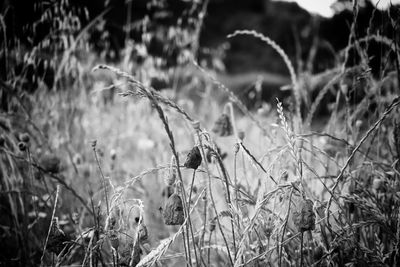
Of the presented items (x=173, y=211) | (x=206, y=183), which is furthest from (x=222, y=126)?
(x=173, y=211)

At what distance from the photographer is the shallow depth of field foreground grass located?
824 millimetres

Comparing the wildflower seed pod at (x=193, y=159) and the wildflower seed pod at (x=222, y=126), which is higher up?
the wildflower seed pod at (x=222, y=126)

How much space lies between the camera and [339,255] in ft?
3.22

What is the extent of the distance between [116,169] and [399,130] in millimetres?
1410

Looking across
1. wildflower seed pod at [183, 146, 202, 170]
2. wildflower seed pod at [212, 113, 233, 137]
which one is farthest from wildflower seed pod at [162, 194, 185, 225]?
wildflower seed pod at [212, 113, 233, 137]

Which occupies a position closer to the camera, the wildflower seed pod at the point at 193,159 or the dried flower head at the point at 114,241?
the wildflower seed pod at the point at 193,159

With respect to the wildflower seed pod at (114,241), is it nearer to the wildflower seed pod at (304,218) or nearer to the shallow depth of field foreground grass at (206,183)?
the shallow depth of field foreground grass at (206,183)

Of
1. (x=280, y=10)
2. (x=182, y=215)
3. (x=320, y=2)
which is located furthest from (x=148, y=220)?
(x=280, y=10)

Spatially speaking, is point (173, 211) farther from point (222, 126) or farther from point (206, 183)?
point (222, 126)

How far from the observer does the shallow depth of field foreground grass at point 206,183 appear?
32.4 inches

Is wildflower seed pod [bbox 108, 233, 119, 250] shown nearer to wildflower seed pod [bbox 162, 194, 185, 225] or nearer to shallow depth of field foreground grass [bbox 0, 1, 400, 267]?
shallow depth of field foreground grass [bbox 0, 1, 400, 267]

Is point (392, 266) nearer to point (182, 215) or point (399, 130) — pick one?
point (399, 130)

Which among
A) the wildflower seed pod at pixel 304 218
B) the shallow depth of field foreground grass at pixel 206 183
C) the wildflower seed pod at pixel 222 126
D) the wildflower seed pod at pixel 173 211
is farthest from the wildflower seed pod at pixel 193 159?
the wildflower seed pod at pixel 222 126

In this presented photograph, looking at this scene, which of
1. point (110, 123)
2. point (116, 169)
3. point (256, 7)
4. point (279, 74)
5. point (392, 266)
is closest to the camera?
point (392, 266)
